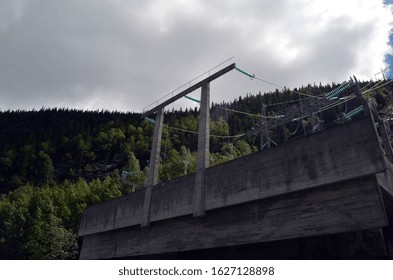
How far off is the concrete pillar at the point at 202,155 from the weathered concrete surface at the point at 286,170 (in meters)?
0.38

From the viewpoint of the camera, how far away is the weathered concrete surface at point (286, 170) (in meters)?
13.4

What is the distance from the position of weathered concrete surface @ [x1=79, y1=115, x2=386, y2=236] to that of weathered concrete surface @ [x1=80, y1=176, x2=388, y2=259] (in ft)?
1.50

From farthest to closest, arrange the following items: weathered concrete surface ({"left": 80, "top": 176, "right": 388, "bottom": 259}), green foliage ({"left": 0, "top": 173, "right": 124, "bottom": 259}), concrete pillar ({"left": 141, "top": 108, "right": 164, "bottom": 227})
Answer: green foliage ({"left": 0, "top": 173, "right": 124, "bottom": 259})
concrete pillar ({"left": 141, "top": 108, "right": 164, "bottom": 227})
weathered concrete surface ({"left": 80, "top": 176, "right": 388, "bottom": 259})

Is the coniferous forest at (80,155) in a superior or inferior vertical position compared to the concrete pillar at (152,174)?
superior

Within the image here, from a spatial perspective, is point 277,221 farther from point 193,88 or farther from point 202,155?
point 193,88

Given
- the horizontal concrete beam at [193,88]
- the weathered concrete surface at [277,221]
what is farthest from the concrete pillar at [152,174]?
the weathered concrete surface at [277,221]

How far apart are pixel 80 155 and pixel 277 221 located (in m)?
104

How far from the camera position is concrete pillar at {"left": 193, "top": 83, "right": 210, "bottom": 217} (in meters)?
18.3

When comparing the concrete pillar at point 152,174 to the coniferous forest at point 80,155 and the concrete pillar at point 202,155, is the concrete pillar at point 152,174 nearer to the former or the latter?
the concrete pillar at point 202,155

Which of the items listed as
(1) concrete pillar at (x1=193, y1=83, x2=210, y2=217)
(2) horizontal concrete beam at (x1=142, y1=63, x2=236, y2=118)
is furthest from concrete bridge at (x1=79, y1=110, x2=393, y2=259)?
(2) horizontal concrete beam at (x1=142, y1=63, x2=236, y2=118)

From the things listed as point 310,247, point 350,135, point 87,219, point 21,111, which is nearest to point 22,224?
point 87,219

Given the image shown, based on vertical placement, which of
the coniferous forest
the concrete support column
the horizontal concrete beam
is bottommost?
the concrete support column

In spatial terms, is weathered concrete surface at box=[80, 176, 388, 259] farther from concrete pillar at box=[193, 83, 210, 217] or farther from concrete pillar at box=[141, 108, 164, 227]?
concrete pillar at box=[141, 108, 164, 227]

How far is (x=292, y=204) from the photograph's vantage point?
48.9ft
